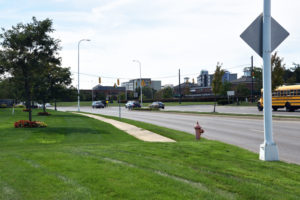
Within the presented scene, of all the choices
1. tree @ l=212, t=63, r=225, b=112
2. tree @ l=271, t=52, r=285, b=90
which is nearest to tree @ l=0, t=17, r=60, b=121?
tree @ l=212, t=63, r=225, b=112

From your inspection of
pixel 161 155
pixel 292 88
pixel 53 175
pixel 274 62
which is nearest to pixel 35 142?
pixel 161 155

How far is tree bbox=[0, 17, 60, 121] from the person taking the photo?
58.7 feet

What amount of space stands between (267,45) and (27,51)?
14.1m

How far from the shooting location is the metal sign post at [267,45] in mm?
8164

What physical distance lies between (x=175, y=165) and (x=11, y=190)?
3.34 metres

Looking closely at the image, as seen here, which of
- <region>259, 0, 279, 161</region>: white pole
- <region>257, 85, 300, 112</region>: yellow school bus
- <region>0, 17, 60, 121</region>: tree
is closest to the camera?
<region>259, 0, 279, 161</region>: white pole

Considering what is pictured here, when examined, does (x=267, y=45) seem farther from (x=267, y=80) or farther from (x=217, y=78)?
(x=217, y=78)

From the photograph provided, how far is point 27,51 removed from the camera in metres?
18.3

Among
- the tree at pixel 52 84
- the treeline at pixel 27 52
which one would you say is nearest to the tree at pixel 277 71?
the tree at pixel 52 84

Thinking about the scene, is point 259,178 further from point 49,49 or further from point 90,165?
point 49,49

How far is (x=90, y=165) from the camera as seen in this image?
6863 mm

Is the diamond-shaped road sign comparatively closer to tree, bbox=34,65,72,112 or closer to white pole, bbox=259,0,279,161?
Answer: white pole, bbox=259,0,279,161

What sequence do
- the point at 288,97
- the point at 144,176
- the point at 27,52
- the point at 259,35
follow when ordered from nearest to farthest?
1. the point at 144,176
2. the point at 259,35
3. the point at 27,52
4. the point at 288,97

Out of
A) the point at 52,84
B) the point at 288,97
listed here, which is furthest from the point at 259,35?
the point at 288,97
